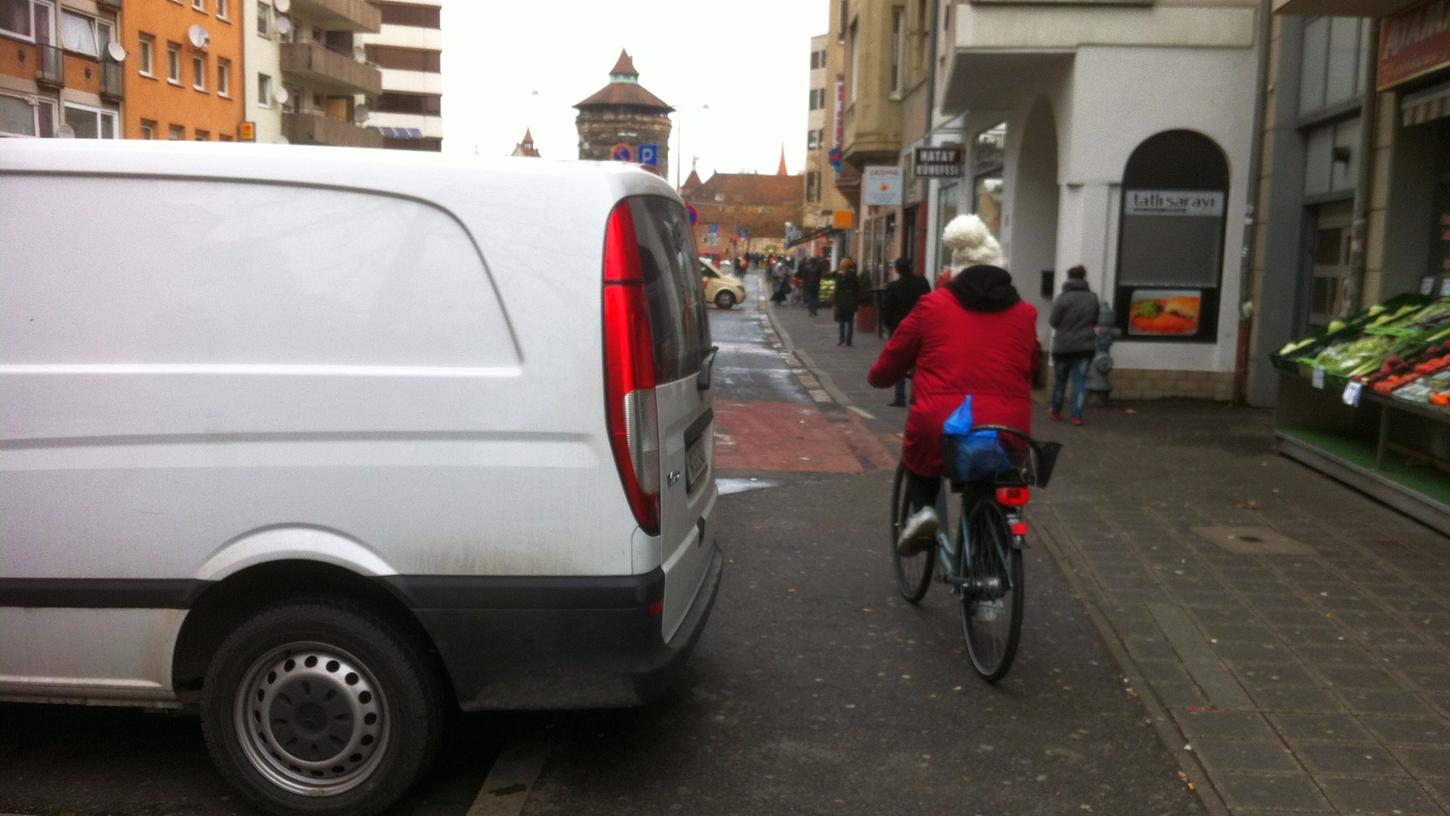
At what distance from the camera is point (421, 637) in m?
4.10

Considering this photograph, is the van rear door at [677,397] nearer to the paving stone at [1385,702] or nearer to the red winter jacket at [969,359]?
the red winter jacket at [969,359]

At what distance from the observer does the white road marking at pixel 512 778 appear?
13.8 ft

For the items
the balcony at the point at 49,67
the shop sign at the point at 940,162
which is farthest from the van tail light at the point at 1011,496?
the balcony at the point at 49,67

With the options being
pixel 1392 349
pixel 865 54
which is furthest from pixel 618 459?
pixel 865 54

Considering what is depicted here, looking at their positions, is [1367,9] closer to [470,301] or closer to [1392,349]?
[1392,349]

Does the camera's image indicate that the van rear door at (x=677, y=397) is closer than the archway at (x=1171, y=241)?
Yes

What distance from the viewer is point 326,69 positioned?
61750mm

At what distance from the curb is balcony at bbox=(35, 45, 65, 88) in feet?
125

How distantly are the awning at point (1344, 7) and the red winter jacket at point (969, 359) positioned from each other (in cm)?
726

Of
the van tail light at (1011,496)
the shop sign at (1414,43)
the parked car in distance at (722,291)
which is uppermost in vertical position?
the shop sign at (1414,43)

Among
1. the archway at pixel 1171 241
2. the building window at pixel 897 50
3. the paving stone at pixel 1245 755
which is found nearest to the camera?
the paving stone at pixel 1245 755

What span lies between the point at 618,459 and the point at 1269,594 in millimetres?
4241

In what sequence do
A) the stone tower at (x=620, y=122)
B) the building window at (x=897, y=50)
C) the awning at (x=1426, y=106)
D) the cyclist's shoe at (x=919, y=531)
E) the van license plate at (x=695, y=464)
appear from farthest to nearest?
the stone tower at (x=620, y=122), the building window at (x=897, y=50), the awning at (x=1426, y=106), the cyclist's shoe at (x=919, y=531), the van license plate at (x=695, y=464)

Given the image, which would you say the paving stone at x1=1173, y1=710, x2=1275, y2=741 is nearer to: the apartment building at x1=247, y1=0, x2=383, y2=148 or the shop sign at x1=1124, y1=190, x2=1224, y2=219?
the shop sign at x1=1124, y1=190, x2=1224, y2=219
